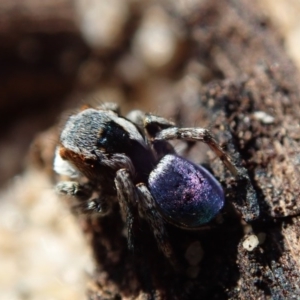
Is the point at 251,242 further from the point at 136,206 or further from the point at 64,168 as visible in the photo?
the point at 64,168

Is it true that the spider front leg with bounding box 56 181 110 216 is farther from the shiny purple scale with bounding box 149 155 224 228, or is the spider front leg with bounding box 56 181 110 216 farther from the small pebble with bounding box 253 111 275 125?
the small pebble with bounding box 253 111 275 125

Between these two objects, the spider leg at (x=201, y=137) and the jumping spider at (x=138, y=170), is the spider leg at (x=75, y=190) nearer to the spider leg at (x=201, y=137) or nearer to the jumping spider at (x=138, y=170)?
the jumping spider at (x=138, y=170)

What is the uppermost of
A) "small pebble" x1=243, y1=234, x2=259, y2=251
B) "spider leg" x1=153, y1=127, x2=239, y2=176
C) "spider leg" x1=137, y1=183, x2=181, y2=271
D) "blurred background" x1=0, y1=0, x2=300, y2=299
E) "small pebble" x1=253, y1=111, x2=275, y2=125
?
"small pebble" x1=253, y1=111, x2=275, y2=125

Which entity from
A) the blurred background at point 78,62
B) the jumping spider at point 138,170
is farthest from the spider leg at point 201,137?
the blurred background at point 78,62

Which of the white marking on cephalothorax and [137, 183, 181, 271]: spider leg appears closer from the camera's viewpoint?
[137, 183, 181, 271]: spider leg

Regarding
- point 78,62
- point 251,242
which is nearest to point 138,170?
point 251,242

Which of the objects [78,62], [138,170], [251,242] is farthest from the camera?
[78,62]

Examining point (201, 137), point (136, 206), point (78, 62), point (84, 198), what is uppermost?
point (201, 137)

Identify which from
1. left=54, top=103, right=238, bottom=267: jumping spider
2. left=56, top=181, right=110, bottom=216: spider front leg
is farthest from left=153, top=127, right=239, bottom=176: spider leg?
left=56, top=181, right=110, bottom=216: spider front leg

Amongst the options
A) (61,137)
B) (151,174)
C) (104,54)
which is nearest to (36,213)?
(61,137)
